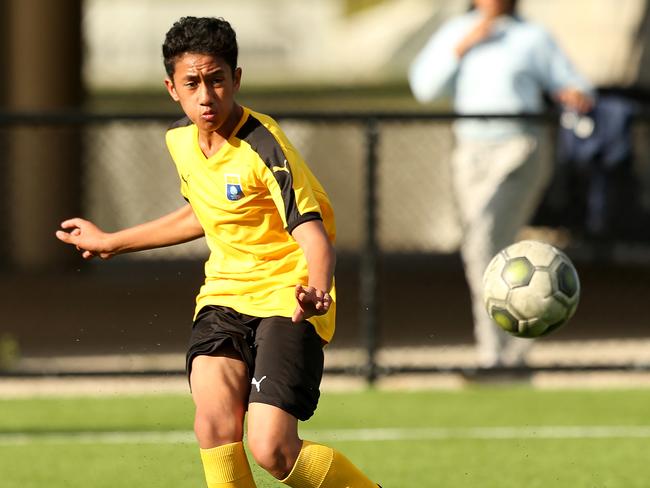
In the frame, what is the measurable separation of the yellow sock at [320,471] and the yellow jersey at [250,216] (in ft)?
1.42

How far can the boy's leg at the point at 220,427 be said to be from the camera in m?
5.52

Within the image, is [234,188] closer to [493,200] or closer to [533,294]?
[533,294]

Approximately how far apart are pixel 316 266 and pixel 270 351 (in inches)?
16.9

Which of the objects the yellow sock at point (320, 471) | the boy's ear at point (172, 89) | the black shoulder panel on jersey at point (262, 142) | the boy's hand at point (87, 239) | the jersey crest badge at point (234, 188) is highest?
the boy's ear at point (172, 89)

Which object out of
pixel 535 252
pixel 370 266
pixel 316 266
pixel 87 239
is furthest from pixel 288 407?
pixel 370 266

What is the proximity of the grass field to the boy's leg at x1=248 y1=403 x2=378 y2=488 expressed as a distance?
778 millimetres

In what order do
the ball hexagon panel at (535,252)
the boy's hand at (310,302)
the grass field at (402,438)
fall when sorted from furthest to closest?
the grass field at (402,438)
the ball hexagon panel at (535,252)
the boy's hand at (310,302)

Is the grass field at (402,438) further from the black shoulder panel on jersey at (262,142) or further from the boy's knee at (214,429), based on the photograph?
the black shoulder panel on jersey at (262,142)

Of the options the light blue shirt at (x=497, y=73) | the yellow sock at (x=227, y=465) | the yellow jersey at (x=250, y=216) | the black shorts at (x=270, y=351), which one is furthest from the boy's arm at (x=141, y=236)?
the light blue shirt at (x=497, y=73)

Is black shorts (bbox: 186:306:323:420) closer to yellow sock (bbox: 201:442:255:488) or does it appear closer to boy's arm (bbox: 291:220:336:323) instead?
yellow sock (bbox: 201:442:255:488)

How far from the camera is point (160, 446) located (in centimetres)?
858

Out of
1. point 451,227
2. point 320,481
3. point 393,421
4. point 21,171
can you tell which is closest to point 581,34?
point 451,227

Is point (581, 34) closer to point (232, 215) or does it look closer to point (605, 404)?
point (605, 404)

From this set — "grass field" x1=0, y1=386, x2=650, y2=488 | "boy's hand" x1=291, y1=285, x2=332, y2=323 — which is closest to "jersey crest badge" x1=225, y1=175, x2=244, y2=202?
"boy's hand" x1=291, y1=285, x2=332, y2=323
